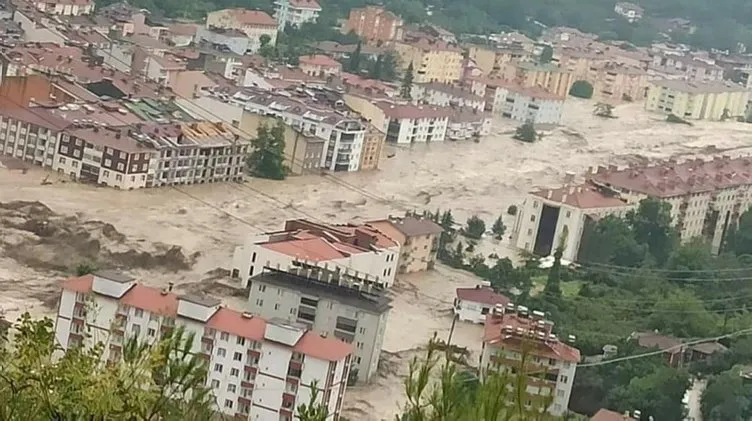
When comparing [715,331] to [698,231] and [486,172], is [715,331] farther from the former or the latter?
[486,172]

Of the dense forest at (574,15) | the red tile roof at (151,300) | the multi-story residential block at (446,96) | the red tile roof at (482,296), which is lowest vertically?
the red tile roof at (482,296)

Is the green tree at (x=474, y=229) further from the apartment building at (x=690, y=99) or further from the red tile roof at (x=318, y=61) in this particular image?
the apartment building at (x=690, y=99)

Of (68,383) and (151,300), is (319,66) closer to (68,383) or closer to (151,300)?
(151,300)

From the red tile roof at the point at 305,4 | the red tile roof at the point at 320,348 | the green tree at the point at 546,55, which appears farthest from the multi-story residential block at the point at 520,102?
the red tile roof at the point at 320,348

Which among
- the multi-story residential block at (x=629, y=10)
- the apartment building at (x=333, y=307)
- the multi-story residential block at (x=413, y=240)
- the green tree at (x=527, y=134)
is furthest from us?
the multi-story residential block at (x=629, y=10)

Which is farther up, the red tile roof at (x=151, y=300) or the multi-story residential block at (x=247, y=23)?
the multi-story residential block at (x=247, y=23)

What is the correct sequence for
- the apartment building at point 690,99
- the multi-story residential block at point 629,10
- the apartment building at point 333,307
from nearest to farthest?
the apartment building at point 333,307, the apartment building at point 690,99, the multi-story residential block at point 629,10

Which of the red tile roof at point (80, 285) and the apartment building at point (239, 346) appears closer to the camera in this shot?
the apartment building at point (239, 346)
